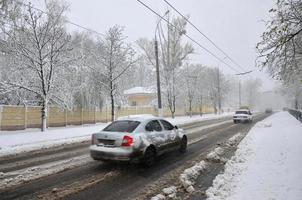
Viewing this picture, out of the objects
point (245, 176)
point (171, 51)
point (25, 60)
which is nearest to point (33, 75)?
point (25, 60)

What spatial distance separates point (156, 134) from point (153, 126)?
0.34 meters

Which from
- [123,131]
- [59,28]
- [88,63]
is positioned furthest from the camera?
[88,63]

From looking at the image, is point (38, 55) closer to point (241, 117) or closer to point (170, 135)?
point (170, 135)

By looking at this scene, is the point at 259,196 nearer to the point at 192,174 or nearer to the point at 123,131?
the point at 192,174

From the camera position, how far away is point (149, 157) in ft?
26.6

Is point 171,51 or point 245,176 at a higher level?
point 171,51

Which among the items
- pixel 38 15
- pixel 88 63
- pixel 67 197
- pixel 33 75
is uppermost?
pixel 38 15

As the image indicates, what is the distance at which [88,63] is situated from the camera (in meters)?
27.6

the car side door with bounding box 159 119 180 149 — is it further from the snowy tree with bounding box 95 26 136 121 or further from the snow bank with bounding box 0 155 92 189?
the snowy tree with bounding box 95 26 136 121

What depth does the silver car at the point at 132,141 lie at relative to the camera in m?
7.45

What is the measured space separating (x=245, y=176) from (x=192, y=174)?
1.44 metres

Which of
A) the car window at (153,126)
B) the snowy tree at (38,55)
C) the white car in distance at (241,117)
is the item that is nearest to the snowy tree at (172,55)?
the white car in distance at (241,117)

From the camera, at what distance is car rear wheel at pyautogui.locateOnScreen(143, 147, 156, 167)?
7.94 m

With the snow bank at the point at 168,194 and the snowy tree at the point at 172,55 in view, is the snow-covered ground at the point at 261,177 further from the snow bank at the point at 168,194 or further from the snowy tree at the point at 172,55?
the snowy tree at the point at 172,55
